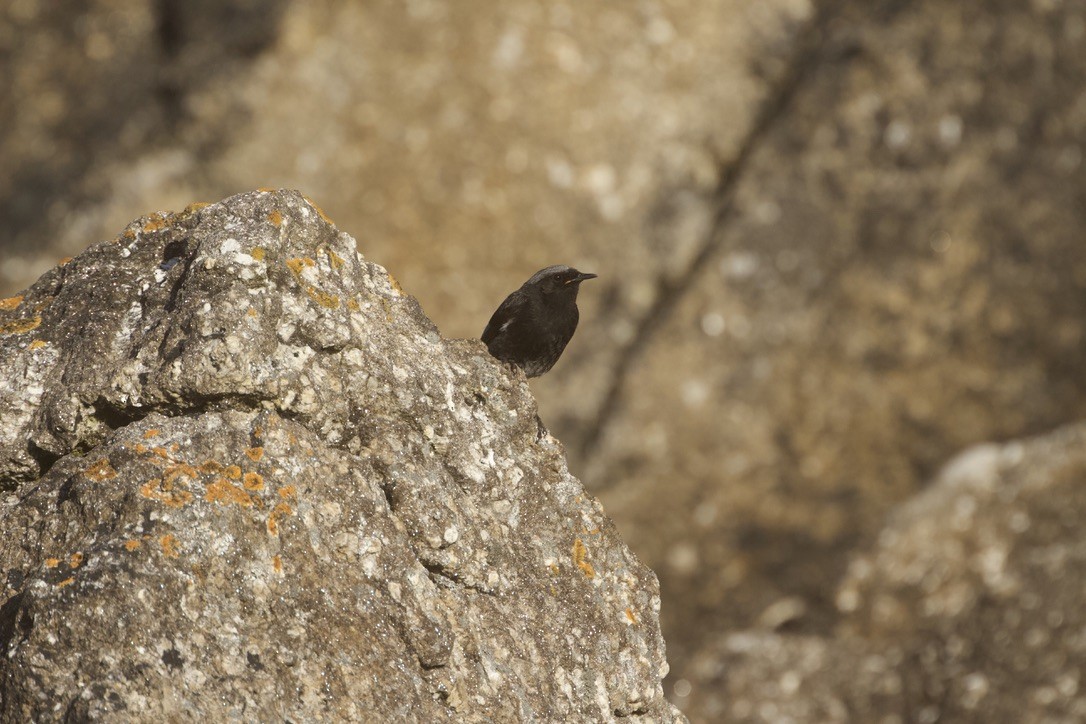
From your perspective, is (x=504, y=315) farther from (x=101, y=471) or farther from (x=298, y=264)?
(x=101, y=471)

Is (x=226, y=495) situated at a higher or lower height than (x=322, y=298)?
lower

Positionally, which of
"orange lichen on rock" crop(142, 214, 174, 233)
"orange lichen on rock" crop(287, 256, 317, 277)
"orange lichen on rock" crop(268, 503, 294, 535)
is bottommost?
"orange lichen on rock" crop(268, 503, 294, 535)

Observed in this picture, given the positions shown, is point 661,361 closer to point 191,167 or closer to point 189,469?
point 191,167

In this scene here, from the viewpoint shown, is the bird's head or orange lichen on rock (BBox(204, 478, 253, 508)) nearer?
orange lichen on rock (BBox(204, 478, 253, 508))

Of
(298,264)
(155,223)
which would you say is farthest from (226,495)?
(155,223)

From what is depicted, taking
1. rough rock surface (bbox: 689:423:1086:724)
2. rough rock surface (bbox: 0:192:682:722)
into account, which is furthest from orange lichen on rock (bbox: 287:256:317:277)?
rough rock surface (bbox: 689:423:1086:724)

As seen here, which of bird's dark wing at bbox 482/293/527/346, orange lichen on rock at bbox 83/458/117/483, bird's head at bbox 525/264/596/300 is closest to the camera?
orange lichen on rock at bbox 83/458/117/483

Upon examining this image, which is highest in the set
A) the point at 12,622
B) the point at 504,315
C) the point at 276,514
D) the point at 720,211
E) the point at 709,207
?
the point at 709,207

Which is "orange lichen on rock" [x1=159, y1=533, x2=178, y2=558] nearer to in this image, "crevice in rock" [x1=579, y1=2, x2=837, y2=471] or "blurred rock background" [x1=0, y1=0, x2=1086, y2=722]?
"blurred rock background" [x1=0, y1=0, x2=1086, y2=722]
